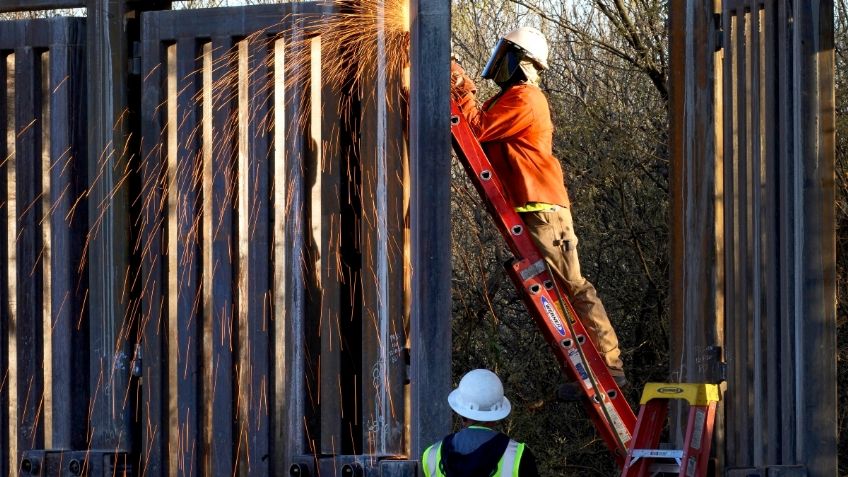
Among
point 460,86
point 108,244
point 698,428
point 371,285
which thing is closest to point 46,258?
point 108,244

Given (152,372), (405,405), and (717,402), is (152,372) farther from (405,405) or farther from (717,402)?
(717,402)

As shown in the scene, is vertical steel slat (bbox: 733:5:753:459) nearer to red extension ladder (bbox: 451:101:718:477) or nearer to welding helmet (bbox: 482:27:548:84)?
red extension ladder (bbox: 451:101:718:477)

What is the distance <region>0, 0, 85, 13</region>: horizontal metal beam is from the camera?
723 cm

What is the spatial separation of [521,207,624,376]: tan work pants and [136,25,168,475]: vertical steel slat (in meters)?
1.90

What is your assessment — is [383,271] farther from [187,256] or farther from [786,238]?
[786,238]

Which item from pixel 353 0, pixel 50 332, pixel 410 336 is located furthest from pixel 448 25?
pixel 50 332

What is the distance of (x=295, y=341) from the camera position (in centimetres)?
680

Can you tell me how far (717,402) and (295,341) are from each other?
1992mm

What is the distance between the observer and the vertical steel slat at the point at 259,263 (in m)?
6.84

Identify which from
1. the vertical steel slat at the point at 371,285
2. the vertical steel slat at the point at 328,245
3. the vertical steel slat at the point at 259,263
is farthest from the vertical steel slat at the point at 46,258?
the vertical steel slat at the point at 371,285

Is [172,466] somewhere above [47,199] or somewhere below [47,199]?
below

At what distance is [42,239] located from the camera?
7.30 meters

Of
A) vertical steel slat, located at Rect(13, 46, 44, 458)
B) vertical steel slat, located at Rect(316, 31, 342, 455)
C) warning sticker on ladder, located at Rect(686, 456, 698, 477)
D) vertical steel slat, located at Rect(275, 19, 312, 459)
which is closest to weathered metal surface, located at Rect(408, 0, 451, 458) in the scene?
vertical steel slat, located at Rect(316, 31, 342, 455)

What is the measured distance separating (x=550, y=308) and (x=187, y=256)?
6.11 feet
